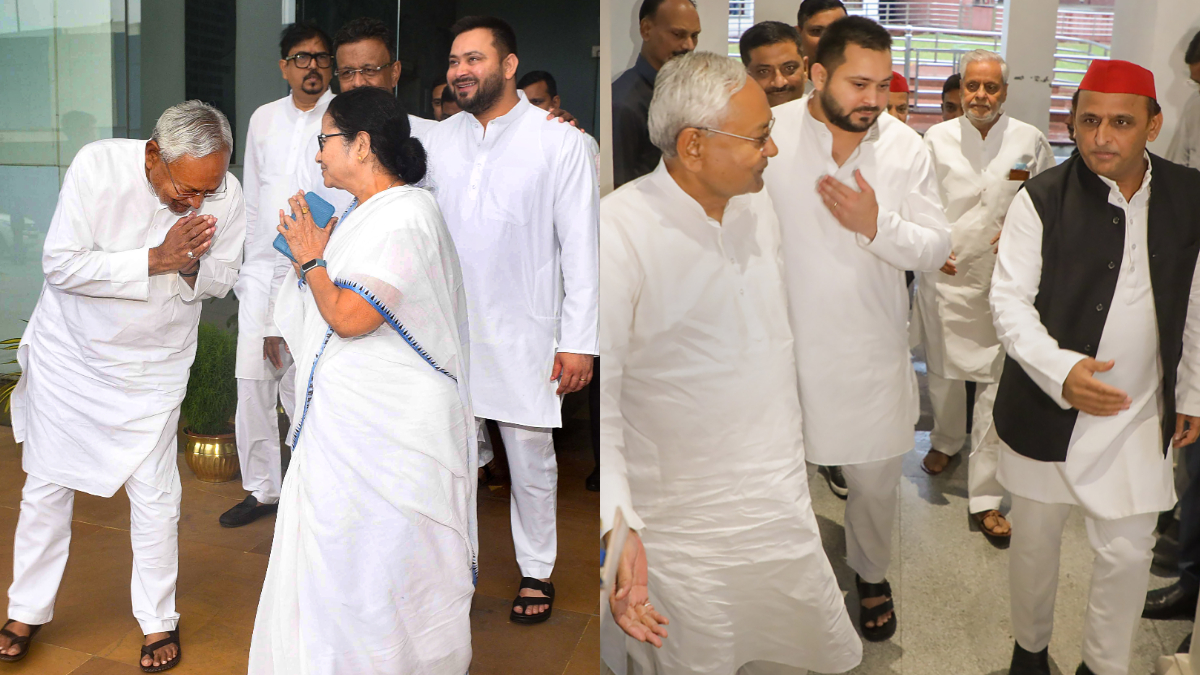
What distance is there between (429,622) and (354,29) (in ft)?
3.00

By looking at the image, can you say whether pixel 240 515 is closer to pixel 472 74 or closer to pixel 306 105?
pixel 306 105

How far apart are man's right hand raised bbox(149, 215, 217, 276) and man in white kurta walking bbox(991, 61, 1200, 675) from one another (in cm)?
110

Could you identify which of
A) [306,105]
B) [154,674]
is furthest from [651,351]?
[154,674]

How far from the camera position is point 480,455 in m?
1.38

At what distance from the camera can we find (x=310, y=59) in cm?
125

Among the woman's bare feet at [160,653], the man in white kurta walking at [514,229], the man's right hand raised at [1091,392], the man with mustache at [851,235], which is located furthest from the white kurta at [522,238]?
the woman's bare feet at [160,653]

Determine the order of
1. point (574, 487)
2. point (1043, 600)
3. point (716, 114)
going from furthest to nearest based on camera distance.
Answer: point (574, 487) → point (1043, 600) → point (716, 114)

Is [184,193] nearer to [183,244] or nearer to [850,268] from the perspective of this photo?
[183,244]

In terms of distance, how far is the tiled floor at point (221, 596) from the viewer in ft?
4.58

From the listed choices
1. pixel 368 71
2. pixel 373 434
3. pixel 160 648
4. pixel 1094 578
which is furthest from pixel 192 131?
pixel 1094 578

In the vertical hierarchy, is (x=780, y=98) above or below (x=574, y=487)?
above

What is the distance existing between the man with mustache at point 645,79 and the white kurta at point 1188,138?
607 mm

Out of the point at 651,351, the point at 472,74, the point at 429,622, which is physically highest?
the point at 472,74

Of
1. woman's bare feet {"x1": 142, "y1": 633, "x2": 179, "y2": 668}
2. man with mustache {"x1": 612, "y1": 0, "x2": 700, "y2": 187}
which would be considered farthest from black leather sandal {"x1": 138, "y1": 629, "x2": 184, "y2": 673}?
man with mustache {"x1": 612, "y1": 0, "x2": 700, "y2": 187}
